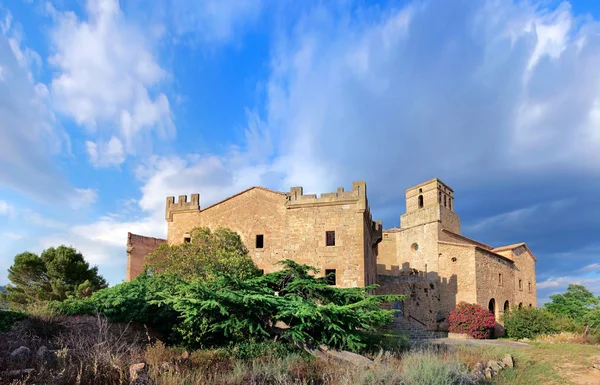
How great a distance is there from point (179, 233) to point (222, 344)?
45.7 ft

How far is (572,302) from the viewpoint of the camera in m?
42.5

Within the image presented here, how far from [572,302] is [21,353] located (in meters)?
48.3

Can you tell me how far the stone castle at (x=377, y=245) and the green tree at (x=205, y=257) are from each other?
2.91ft

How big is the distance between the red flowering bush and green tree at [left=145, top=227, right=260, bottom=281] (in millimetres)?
14761

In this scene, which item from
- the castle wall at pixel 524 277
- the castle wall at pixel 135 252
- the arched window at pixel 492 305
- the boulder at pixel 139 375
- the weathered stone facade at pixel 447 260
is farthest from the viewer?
the castle wall at pixel 524 277

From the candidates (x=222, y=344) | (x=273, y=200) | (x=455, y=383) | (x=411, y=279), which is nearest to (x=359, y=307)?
(x=455, y=383)

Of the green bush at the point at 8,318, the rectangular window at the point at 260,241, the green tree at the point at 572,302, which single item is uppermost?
the rectangular window at the point at 260,241

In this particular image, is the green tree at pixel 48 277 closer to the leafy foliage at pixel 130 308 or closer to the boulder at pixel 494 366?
the leafy foliage at pixel 130 308

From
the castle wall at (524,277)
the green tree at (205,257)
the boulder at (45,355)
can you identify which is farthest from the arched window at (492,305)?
the boulder at (45,355)

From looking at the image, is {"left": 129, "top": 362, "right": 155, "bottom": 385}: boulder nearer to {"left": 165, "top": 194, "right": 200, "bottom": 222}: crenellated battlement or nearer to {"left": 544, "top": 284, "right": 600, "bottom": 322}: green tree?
{"left": 165, "top": 194, "right": 200, "bottom": 222}: crenellated battlement

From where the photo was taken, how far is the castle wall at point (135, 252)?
Result: 1055 inches

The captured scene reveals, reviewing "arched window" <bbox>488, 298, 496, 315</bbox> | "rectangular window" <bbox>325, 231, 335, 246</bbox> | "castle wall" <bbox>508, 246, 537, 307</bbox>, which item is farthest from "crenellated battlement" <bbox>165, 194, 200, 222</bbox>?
"castle wall" <bbox>508, 246, 537, 307</bbox>

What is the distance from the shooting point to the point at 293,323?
12.3 meters

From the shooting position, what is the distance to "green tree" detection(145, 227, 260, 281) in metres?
21.0
